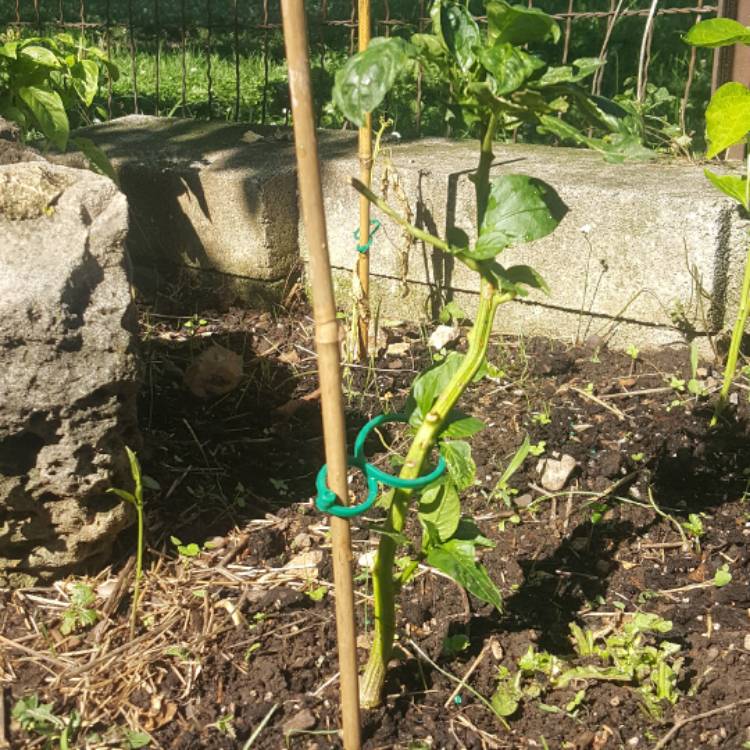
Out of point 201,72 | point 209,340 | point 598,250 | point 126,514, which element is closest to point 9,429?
point 126,514

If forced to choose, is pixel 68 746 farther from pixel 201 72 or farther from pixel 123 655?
pixel 201 72

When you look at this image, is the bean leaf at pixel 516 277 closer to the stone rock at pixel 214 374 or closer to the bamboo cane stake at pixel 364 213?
the bamboo cane stake at pixel 364 213

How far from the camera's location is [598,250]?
3.28 m

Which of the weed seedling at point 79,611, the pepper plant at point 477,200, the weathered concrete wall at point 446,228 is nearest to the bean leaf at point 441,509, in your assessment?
the pepper plant at point 477,200

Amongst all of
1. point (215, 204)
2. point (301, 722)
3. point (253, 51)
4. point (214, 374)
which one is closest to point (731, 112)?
point (214, 374)

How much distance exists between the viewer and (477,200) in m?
1.83

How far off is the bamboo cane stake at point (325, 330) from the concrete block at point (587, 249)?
1.55 meters

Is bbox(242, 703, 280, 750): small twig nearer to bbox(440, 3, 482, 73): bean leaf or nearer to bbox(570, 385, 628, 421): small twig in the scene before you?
bbox(440, 3, 482, 73): bean leaf

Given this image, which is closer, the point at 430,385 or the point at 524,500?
the point at 430,385

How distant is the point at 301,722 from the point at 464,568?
492mm

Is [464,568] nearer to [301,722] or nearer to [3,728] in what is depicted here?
[301,722]

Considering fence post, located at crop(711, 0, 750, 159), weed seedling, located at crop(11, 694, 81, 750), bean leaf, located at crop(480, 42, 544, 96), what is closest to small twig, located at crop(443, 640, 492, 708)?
weed seedling, located at crop(11, 694, 81, 750)

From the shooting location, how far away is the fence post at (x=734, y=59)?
354 cm

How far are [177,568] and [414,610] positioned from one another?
2.00ft
